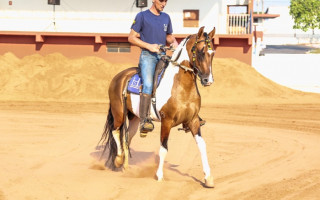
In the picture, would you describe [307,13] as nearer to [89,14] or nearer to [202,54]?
[89,14]

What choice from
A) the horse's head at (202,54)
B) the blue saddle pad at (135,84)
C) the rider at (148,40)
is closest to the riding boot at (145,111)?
the rider at (148,40)

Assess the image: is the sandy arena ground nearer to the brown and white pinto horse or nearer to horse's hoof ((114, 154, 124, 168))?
horse's hoof ((114, 154, 124, 168))

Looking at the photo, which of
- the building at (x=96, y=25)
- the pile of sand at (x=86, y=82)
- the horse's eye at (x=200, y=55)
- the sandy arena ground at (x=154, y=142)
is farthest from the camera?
the building at (x=96, y=25)

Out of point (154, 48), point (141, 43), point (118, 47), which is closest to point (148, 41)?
point (141, 43)

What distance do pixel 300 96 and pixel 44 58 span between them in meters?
14.0

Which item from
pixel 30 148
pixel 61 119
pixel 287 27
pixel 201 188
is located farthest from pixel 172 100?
pixel 287 27

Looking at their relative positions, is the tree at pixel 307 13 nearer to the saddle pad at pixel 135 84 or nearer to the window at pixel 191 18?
the window at pixel 191 18

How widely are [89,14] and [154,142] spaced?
56.4ft

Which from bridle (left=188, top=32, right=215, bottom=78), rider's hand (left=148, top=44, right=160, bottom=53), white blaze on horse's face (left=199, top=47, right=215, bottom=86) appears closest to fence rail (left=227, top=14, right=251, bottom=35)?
rider's hand (left=148, top=44, right=160, bottom=53)

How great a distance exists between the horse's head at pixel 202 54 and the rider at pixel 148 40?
804 mm

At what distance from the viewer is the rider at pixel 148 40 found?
29.7 ft

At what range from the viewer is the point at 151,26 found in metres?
9.23

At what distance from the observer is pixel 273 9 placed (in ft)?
389

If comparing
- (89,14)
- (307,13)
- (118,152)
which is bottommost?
(118,152)
